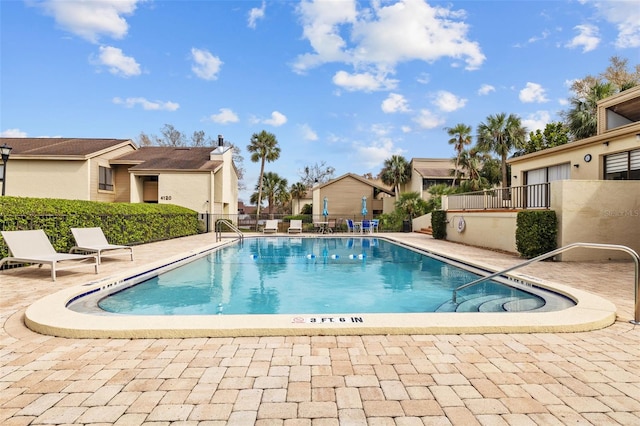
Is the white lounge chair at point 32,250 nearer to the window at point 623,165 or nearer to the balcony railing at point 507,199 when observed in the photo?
the balcony railing at point 507,199

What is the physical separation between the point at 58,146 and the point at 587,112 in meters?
36.5

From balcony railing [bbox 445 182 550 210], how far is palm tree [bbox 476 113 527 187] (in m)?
13.2

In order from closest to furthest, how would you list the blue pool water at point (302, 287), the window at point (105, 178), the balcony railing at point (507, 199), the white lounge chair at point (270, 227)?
the blue pool water at point (302, 287) → the balcony railing at point (507, 199) → the white lounge chair at point (270, 227) → the window at point (105, 178)

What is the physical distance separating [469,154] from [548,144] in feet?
19.8

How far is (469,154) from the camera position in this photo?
30859mm

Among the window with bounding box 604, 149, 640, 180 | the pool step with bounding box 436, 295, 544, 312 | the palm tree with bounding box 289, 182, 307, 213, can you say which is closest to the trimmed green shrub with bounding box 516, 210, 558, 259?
the window with bounding box 604, 149, 640, 180

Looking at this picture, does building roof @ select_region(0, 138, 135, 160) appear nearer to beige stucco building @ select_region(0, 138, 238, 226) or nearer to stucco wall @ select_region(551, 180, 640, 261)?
beige stucco building @ select_region(0, 138, 238, 226)

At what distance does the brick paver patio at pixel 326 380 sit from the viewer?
221 cm

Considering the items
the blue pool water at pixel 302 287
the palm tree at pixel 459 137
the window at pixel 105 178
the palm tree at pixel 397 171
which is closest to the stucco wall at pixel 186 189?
the window at pixel 105 178

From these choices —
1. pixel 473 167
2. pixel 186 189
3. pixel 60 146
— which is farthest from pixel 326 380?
pixel 473 167

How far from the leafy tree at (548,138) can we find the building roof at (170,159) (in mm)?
25319

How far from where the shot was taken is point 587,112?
22.3 metres

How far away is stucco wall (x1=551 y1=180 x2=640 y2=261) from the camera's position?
31.5 feet

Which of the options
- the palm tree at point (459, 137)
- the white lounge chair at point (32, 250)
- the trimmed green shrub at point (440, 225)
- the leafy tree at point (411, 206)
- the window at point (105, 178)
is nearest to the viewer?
the white lounge chair at point (32, 250)
